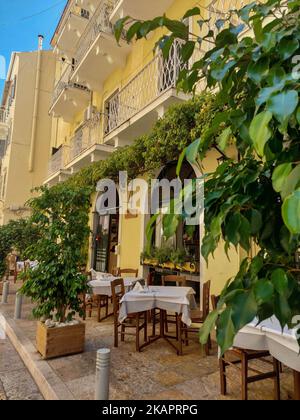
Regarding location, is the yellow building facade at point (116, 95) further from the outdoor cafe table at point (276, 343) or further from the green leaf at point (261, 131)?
the green leaf at point (261, 131)

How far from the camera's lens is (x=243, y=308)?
783mm

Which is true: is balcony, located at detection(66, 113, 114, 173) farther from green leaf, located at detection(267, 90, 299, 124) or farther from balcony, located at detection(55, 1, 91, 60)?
green leaf, located at detection(267, 90, 299, 124)

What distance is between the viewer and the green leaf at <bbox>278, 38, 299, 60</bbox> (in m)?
0.94

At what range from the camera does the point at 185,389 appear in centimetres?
312

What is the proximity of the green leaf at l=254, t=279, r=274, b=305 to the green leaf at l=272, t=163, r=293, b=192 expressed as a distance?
0.88 ft

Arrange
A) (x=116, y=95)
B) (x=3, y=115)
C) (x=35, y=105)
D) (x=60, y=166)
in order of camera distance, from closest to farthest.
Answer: (x=116, y=95) → (x=60, y=166) → (x=35, y=105) → (x=3, y=115)

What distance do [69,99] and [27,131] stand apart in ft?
20.3

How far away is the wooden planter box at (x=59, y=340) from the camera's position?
12.8 ft

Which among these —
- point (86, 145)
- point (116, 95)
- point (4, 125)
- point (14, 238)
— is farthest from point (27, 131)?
point (116, 95)

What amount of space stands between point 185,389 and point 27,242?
748cm

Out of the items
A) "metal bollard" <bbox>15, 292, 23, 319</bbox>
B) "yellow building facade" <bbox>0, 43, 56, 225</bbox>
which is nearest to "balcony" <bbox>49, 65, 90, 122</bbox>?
"yellow building facade" <bbox>0, 43, 56, 225</bbox>

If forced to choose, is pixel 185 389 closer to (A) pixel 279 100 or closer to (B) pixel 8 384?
(B) pixel 8 384

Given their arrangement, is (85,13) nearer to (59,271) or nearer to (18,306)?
(18,306)

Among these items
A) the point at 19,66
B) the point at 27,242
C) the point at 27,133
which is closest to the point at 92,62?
the point at 27,242
